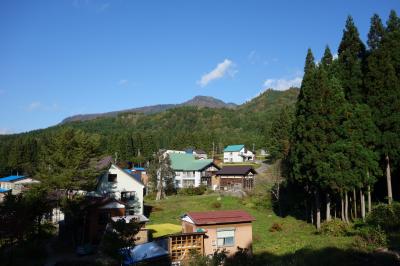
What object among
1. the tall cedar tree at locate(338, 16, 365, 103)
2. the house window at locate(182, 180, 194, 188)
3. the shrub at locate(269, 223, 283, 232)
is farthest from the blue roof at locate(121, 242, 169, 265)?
the house window at locate(182, 180, 194, 188)

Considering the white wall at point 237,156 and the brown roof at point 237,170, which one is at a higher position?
the white wall at point 237,156

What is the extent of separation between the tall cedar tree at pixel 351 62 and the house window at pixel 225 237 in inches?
600

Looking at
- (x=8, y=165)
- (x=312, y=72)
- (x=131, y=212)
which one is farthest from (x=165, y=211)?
(x=8, y=165)

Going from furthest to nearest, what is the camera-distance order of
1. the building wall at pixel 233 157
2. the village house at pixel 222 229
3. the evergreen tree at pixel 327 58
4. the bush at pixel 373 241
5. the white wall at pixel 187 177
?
the building wall at pixel 233 157 < the white wall at pixel 187 177 < the evergreen tree at pixel 327 58 < the village house at pixel 222 229 < the bush at pixel 373 241

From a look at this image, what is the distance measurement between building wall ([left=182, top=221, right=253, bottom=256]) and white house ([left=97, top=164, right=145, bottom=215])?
13329 millimetres

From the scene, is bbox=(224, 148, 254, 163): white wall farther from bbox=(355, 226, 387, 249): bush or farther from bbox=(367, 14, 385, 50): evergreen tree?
bbox=(355, 226, 387, 249): bush

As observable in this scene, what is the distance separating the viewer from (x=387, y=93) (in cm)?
2702

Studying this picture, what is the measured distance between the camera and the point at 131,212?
3591 cm

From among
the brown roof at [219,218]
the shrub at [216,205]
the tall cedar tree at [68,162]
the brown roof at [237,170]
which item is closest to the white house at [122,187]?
the tall cedar tree at [68,162]

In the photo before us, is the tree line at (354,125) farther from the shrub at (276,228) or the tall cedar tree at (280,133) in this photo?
the tall cedar tree at (280,133)

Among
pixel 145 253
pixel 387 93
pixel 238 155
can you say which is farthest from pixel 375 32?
pixel 238 155

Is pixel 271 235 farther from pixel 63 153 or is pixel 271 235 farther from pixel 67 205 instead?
pixel 63 153

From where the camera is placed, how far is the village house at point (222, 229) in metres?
22.5

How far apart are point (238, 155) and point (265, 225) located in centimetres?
5368
